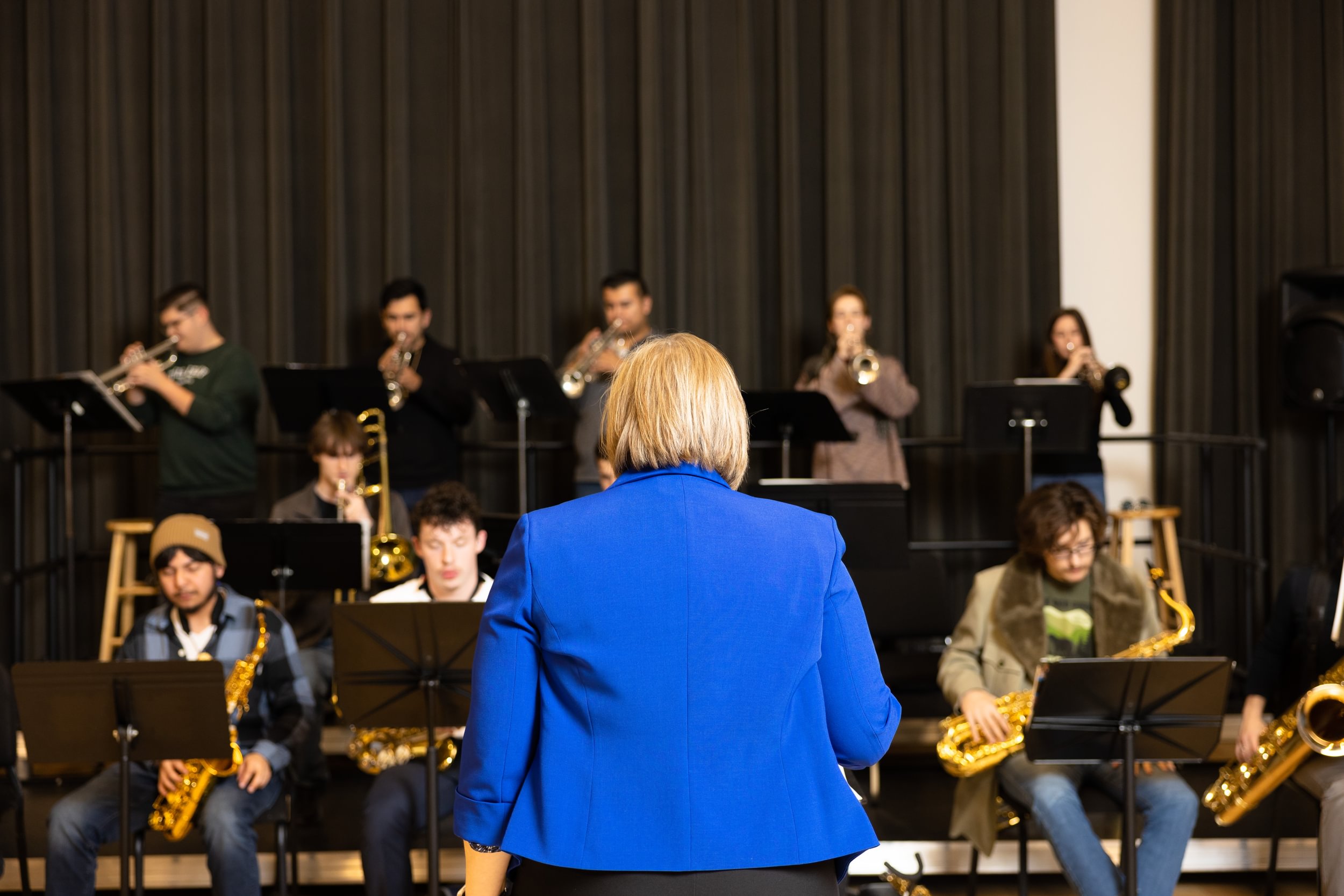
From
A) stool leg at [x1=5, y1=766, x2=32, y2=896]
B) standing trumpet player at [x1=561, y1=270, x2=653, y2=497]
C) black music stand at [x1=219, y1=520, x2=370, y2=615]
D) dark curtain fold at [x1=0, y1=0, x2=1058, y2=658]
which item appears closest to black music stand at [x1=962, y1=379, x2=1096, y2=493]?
dark curtain fold at [x1=0, y1=0, x2=1058, y2=658]

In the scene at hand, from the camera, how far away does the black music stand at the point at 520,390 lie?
5.29 metres

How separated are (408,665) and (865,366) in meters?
3.02

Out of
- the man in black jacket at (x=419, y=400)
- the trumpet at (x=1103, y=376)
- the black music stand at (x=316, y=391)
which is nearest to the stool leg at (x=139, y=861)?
the black music stand at (x=316, y=391)

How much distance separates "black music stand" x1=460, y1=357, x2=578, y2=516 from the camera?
5285 millimetres

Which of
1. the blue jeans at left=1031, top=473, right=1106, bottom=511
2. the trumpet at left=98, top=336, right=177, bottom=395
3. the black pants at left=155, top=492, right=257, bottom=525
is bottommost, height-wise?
the black pants at left=155, top=492, right=257, bottom=525

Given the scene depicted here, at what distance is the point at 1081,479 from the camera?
6.09 meters

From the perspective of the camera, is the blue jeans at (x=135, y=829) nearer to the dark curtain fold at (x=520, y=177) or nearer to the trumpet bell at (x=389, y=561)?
the trumpet bell at (x=389, y=561)

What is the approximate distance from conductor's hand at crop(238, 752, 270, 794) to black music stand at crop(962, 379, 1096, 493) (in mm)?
3170

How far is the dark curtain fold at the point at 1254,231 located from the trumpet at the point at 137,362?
185 inches

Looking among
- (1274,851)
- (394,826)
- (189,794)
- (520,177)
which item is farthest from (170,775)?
(520,177)

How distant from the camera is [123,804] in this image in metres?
3.33

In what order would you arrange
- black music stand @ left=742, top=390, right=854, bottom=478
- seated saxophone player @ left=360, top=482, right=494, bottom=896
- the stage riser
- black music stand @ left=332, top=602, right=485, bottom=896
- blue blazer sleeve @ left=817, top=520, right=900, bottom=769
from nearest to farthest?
blue blazer sleeve @ left=817, top=520, right=900, bottom=769, black music stand @ left=332, top=602, right=485, bottom=896, seated saxophone player @ left=360, top=482, right=494, bottom=896, the stage riser, black music stand @ left=742, top=390, right=854, bottom=478

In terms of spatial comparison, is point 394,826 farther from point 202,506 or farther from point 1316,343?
point 1316,343

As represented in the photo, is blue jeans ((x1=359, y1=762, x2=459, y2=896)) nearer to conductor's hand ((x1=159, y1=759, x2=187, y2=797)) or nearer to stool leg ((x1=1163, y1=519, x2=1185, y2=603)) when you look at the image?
conductor's hand ((x1=159, y1=759, x2=187, y2=797))
